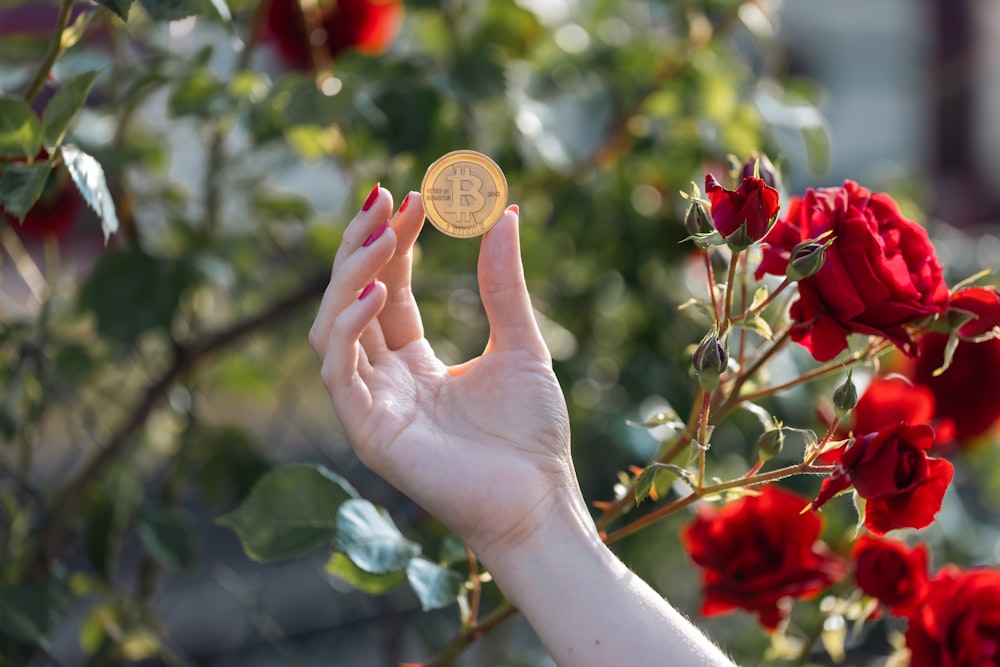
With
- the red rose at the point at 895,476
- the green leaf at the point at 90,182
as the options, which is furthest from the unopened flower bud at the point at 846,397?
the green leaf at the point at 90,182

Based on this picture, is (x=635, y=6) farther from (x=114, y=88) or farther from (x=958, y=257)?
(x=114, y=88)

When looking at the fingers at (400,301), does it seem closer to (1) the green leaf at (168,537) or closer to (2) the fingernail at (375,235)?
(2) the fingernail at (375,235)

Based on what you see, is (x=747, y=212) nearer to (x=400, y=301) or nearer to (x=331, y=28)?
(x=400, y=301)

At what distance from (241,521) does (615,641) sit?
0.23 m

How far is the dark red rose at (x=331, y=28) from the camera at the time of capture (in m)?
0.92

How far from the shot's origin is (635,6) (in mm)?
1256

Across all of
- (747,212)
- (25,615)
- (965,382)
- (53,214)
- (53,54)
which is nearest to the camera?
(747,212)

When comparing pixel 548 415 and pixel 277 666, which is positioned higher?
pixel 548 415

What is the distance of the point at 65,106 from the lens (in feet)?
1.73

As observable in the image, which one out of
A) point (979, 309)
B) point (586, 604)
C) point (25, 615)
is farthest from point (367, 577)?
point (979, 309)

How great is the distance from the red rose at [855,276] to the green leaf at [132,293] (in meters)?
0.51

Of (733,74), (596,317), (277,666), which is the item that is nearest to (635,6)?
(733,74)

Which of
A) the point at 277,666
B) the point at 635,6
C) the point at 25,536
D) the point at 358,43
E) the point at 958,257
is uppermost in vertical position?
the point at 358,43

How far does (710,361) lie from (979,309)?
147 mm
